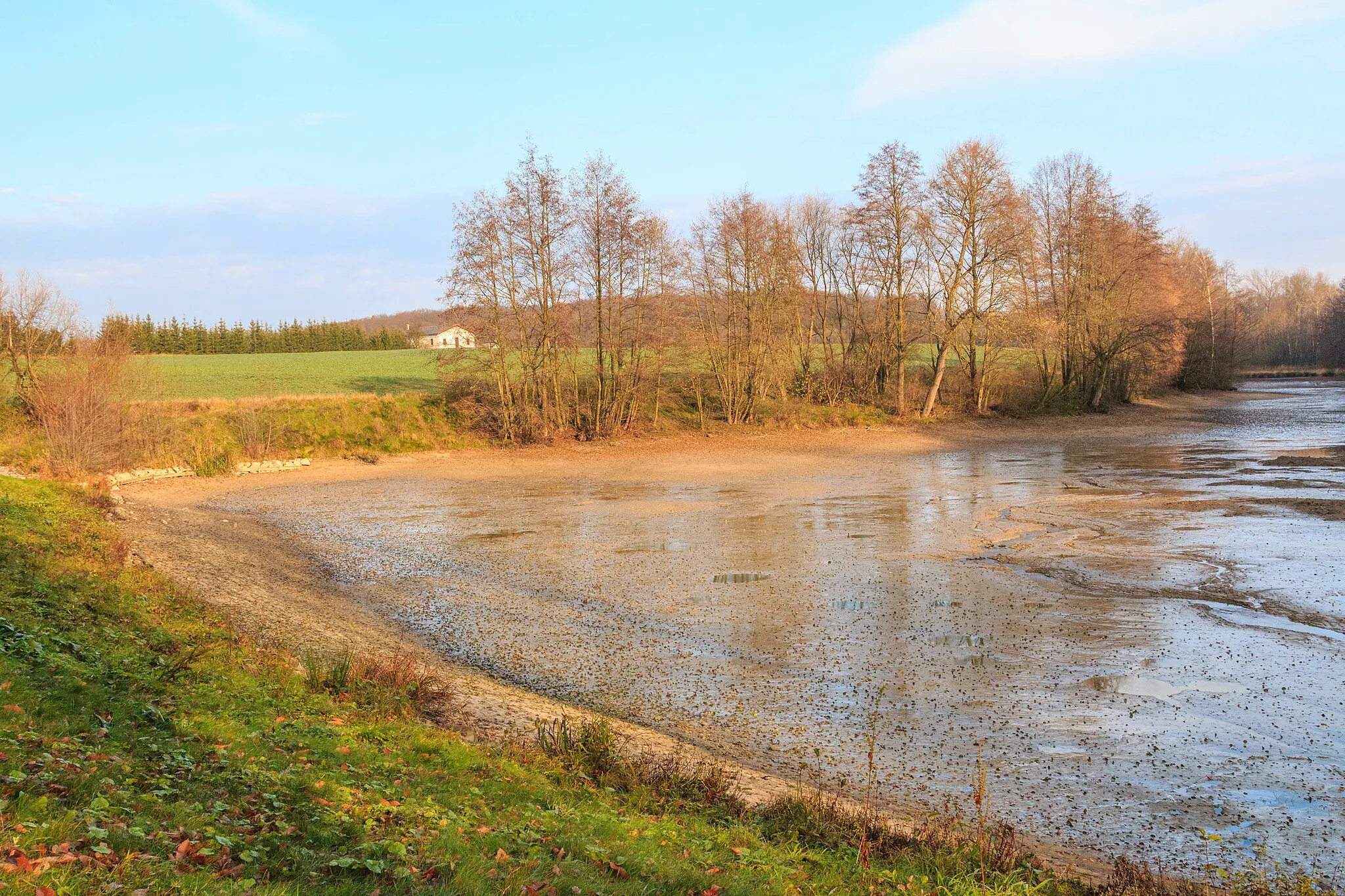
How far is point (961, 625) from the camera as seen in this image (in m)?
12.6

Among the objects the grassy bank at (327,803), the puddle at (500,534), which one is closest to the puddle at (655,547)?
the puddle at (500,534)

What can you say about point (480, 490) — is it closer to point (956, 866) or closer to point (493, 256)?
point (493, 256)

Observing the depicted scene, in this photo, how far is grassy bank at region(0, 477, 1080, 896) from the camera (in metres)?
4.70

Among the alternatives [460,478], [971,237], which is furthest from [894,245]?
[460,478]

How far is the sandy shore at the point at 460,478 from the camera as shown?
9680 mm

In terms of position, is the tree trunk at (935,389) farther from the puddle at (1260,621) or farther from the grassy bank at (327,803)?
the grassy bank at (327,803)

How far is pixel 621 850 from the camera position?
230 inches

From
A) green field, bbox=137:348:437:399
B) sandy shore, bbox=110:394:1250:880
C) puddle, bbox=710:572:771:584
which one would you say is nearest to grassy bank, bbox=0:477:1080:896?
sandy shore, bbox=110:394:1250:880

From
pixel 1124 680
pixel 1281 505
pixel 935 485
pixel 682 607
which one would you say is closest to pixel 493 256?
pixel 935 485

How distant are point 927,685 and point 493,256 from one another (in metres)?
31.5

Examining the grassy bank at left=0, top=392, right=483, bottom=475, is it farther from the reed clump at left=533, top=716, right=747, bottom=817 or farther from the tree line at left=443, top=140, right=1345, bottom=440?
the reed clump at left=533, top=716, right=747, bottom=817

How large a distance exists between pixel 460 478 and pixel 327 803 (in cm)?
2735

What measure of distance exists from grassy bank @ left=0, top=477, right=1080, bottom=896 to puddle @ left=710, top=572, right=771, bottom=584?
A: 7.16 m

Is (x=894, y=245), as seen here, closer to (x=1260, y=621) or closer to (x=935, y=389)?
(x=935, y=389)
